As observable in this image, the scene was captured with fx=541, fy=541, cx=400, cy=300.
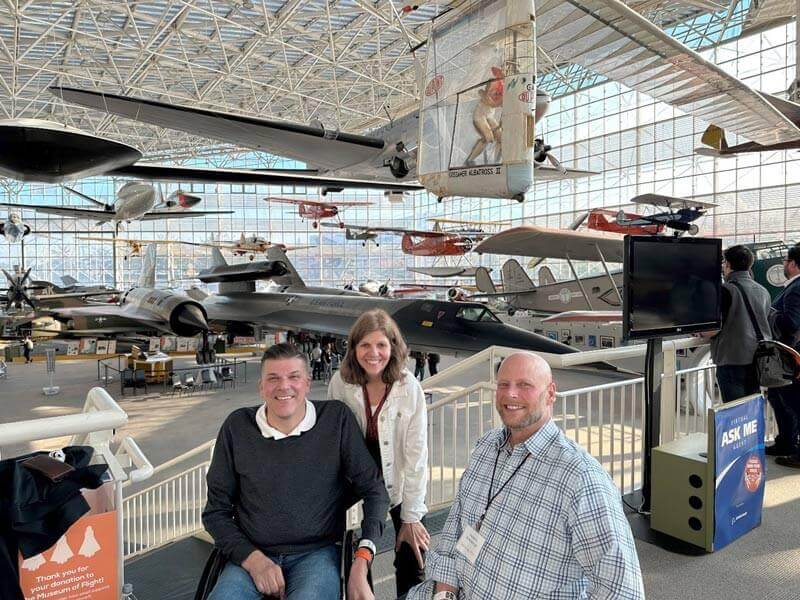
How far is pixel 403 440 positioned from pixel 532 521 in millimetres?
817

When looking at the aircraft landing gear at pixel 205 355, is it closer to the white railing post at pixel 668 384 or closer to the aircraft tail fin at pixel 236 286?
the aircraft tail fin at pixel 236 286

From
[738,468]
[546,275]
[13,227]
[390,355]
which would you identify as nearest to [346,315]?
[546,275]

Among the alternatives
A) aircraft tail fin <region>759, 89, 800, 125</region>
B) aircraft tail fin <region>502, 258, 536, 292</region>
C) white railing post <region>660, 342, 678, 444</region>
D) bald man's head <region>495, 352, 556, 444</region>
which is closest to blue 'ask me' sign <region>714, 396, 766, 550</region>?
white railing post <region>660, 342, 678, 444</region>

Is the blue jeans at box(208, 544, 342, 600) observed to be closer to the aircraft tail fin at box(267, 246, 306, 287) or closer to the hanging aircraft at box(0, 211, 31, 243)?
the aircraft tail fin at box(267, 246, 306, 287)

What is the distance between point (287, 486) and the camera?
79.2 inches

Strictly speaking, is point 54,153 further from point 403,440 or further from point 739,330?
point 739,330

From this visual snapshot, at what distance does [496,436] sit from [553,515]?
352 mm

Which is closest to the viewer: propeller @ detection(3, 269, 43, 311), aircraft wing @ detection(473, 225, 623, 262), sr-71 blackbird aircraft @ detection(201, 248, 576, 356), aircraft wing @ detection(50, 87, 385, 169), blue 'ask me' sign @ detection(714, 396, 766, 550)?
blue 'ask me' sign @ detection(714, 396, 766, 550)

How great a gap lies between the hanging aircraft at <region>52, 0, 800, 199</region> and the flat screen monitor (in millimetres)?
1023

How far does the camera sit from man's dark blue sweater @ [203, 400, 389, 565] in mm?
2012

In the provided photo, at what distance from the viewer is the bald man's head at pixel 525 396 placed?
68.1 inches

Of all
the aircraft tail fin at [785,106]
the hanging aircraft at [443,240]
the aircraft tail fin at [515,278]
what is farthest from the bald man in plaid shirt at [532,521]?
the hanging aircraft at [443,240]

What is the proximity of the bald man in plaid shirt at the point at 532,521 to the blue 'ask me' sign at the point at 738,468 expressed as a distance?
1542mm

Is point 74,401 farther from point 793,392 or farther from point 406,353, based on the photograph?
point 793,392
